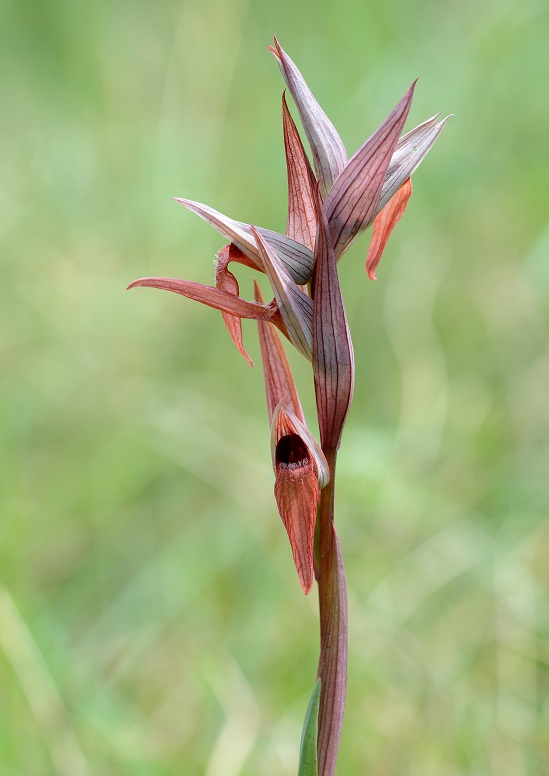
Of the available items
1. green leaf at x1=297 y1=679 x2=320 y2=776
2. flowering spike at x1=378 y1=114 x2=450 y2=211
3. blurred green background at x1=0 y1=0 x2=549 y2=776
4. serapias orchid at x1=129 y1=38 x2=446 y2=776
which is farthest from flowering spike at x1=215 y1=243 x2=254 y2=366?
blurred green background at x1=0 y1=0 x2=549 y2=776

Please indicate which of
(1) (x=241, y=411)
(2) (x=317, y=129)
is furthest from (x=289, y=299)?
(1) (x=241, y=411)

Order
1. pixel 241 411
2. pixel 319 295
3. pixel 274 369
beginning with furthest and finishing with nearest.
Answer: pixel 241 411 < pixel 274 369 < pixel 319 295

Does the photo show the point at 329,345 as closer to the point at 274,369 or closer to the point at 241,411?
the point at 274,369

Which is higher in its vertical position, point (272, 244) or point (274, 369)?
point (272, 244)

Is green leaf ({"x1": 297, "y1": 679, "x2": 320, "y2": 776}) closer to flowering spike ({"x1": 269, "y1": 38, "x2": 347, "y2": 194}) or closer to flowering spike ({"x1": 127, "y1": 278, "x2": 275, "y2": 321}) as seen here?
flowering spike ({"x1": 127, "y1": 278, "x2": 275, "y2": 321})

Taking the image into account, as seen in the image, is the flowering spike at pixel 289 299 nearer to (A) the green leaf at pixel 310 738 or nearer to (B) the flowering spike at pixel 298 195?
(B) the flowering spike at pixel 298 195
